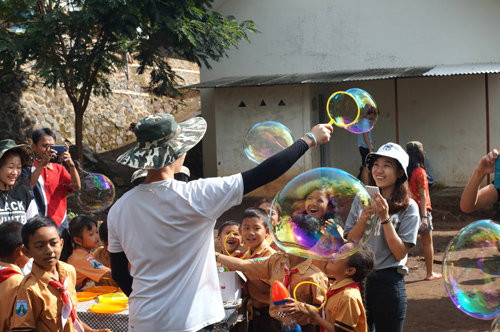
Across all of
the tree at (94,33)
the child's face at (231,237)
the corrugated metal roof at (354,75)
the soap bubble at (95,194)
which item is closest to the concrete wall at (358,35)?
the corrugated metal roof at (354,75)

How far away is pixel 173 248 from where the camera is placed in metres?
2.62

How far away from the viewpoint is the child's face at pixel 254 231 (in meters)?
4.49

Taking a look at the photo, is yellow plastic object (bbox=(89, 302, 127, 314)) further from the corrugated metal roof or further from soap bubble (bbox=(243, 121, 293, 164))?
the corrugated metal roof

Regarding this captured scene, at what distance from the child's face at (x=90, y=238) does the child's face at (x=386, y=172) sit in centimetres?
265

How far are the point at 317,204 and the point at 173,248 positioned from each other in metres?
1.04

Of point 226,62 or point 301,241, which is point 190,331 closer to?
point 301,241

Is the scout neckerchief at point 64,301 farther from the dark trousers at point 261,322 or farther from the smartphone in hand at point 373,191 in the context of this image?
the smartphone in hand at point 373,191

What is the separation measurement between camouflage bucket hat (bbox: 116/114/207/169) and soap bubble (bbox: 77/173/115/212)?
4.06 meters

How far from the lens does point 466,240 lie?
338cm

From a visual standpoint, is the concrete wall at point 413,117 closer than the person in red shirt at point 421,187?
No

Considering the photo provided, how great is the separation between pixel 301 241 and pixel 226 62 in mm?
Result: 12490

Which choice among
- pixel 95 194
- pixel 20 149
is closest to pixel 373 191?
pixel 20 149

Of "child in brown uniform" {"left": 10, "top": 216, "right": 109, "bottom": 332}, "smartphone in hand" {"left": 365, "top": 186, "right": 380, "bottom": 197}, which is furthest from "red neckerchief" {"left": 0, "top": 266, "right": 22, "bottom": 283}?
"smartphone in hand" {"left": 365, "top": 186, "right": 380, "bottom": 197}

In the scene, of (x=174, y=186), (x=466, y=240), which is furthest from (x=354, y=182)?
(x=174, y=186)
